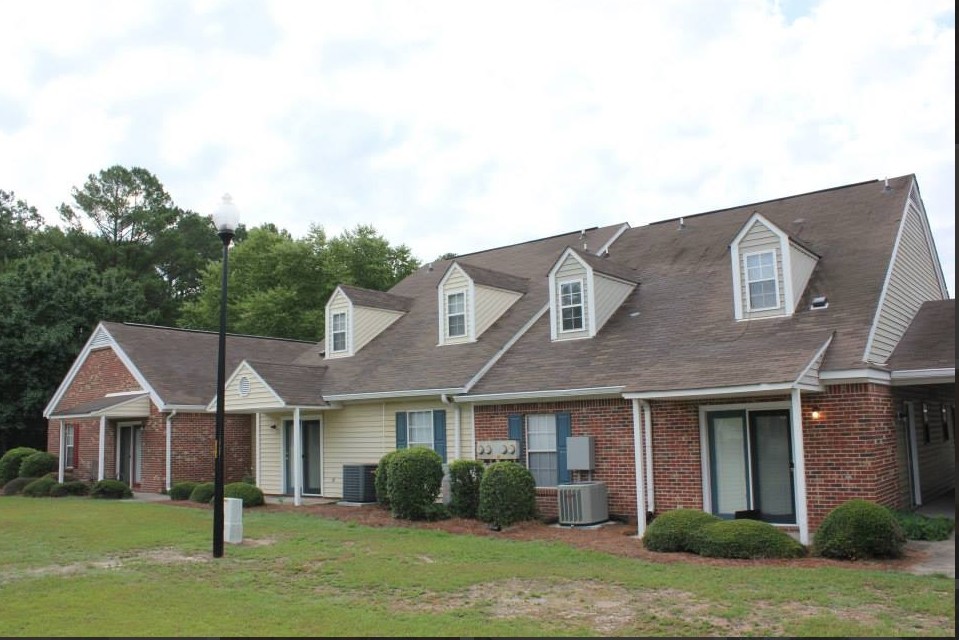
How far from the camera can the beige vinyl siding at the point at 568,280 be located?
17359mm

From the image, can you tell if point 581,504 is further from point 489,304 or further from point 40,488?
point 40,488

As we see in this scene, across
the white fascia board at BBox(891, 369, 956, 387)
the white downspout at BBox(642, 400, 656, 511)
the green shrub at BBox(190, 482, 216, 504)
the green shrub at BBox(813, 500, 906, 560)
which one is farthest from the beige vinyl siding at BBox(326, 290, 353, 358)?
the green shrub at BBox(813, 500, 906, 560)

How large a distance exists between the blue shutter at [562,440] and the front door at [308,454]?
7317 millimetres

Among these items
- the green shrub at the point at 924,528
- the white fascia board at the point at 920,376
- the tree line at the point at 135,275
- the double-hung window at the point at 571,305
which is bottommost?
the green shrub at the point at 924,528

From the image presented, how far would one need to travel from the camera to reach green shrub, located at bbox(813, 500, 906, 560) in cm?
1065

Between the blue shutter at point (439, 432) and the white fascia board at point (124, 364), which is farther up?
the white fascia board at point (124, 364)

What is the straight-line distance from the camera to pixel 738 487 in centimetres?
1400

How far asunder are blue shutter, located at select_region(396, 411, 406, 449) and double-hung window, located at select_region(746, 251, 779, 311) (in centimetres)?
796

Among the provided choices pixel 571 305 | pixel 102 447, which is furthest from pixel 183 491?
pixel 571 305

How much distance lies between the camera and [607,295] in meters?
17.7

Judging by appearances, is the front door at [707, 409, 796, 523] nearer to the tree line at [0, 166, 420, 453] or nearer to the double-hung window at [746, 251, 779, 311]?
the double-hung window at [746, 251, 779, 311]

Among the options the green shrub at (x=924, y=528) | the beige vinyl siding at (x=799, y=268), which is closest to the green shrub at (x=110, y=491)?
the beige vinyl siding at (x=799, y=268)

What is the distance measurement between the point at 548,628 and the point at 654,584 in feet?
7.86

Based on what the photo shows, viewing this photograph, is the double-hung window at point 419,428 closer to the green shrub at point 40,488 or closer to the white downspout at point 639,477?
the white downspout at point 639,477
